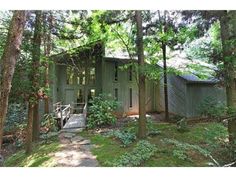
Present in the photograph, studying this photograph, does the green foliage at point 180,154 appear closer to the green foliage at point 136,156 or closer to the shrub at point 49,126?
the green foliage at point 136,156

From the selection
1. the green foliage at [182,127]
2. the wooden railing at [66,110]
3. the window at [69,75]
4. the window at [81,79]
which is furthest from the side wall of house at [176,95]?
the window at [69,75]

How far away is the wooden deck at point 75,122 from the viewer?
6414 millimetres

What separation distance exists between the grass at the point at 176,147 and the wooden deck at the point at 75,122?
81 cm

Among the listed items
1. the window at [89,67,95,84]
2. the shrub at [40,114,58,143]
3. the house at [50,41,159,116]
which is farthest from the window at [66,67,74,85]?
the shrub at [40,114,58,143]

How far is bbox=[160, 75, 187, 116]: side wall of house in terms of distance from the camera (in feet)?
22.0

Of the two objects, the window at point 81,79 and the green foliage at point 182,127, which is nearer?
the green foliage at point 182,127

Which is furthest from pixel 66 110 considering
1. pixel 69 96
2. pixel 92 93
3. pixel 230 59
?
pixel 230 59

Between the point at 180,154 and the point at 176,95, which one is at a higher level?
the point at 176,95

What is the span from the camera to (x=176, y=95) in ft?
24.2

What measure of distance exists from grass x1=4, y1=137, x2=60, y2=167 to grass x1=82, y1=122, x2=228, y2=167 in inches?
26.1

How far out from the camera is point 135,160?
3893 mm

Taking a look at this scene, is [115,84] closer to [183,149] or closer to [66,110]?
[66,110]

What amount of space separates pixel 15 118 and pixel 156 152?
295cm
